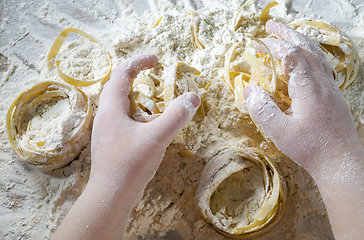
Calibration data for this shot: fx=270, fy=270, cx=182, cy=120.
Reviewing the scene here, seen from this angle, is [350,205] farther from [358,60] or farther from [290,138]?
[358,60]

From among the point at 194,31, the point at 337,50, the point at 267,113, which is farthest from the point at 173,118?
the point at 337,50

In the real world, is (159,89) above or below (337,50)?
below

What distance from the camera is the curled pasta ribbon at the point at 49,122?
1.26 meters

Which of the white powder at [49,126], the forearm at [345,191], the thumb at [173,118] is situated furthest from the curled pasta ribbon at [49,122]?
the forearm at [345,191]

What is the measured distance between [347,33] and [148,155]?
55.8 inches

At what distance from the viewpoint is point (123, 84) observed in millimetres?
1148

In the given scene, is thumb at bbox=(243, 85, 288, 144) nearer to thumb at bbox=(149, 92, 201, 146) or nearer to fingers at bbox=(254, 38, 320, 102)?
fingers at bbox=(254, 38, 320, 102)

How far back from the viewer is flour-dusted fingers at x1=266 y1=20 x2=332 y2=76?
1159mm

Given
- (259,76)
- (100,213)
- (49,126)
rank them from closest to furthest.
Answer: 1. (100,213)
2. (259,76)
3. (49,126)

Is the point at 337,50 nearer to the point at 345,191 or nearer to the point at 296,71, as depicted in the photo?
the point at 296,71

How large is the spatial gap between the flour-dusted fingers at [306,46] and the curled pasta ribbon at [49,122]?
38.7 inches

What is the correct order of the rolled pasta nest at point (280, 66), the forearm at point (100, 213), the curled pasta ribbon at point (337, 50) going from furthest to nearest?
the curled pasta ribbon at point (337, 50)
the rolled pasta nest at point (280, 66)
the forearm at point (100, 213)

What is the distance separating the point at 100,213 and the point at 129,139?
0.29 metres

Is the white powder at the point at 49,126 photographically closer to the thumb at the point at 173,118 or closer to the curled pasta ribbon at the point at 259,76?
the thumb at the point at 173,118
